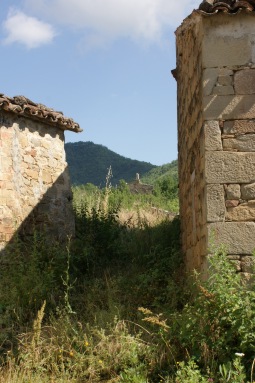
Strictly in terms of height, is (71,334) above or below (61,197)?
below

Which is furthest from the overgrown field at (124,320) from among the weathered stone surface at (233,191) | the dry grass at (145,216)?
the dry grass at (145,216)

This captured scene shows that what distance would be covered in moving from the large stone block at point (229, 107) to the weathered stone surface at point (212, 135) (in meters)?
0.07

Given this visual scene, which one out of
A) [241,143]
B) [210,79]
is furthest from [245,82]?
[241,143]

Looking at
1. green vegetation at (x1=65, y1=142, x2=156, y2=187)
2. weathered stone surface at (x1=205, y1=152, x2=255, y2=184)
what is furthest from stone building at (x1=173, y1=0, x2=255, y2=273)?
green vegetation at (x1=65, y1=142, x2=156, y2=187)

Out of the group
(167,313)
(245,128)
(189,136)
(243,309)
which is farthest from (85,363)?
(189,136)

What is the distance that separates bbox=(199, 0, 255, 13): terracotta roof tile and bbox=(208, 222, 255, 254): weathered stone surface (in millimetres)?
2066

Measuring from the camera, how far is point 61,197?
9.88 meters

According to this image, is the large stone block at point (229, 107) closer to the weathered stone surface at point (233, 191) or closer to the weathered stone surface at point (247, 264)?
the weathered stone surface at point (233, 191)

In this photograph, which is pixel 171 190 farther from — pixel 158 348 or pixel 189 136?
pixel 158 348

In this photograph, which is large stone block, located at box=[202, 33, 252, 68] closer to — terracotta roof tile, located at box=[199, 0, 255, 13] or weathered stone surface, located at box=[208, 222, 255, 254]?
terracotta roof tile, located at box=[199, 0, 255, 13]

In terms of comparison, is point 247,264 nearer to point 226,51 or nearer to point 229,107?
point 229,107

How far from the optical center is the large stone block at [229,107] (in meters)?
5.50

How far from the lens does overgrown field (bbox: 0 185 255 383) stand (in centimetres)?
474

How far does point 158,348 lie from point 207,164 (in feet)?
5.88
